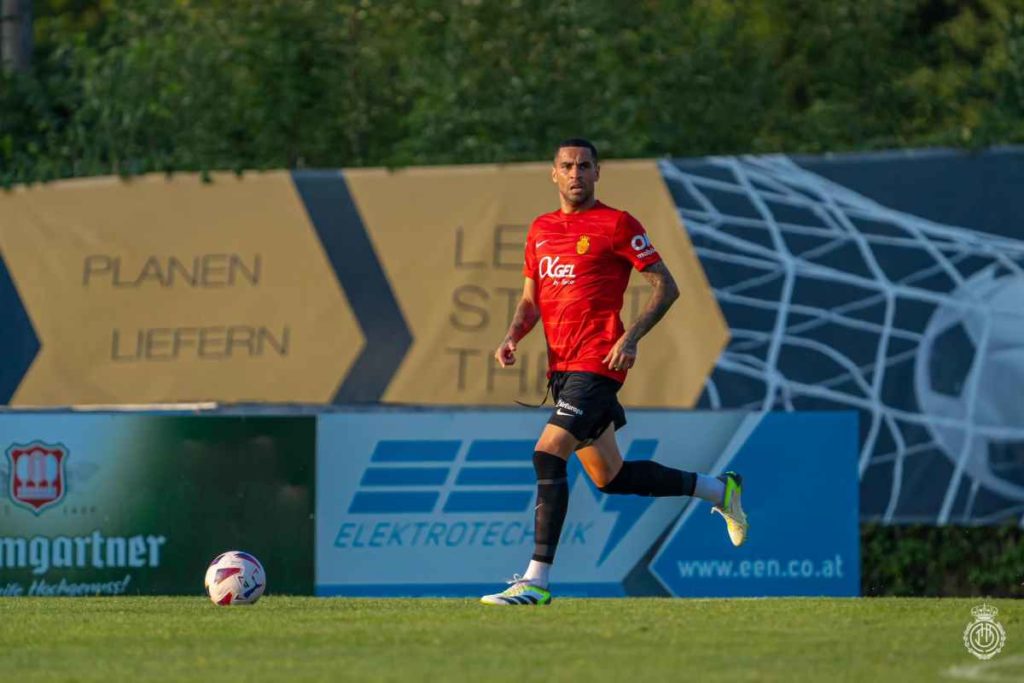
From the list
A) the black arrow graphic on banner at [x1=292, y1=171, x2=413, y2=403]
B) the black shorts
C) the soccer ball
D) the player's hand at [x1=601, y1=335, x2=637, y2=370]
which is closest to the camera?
the player's hand at [x1=601, y1=335, x2=637, y2=370]

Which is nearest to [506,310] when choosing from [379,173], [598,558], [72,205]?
[379,173]

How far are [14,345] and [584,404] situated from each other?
24.1 ft

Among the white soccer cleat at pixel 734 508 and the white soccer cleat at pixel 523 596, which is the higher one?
the white soccer cleat at pixel 734 508

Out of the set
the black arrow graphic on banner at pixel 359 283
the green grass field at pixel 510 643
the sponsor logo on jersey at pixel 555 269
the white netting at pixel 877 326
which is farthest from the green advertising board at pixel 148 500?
the sponsor logo on jersey at pixel 555 269

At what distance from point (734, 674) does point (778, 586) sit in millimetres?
6034

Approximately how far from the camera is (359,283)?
49.7ft

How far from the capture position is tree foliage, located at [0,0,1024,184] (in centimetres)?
1761

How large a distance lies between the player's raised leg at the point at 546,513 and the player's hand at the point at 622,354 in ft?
1.41

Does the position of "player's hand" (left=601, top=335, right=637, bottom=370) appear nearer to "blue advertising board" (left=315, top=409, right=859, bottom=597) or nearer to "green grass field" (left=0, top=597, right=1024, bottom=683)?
"green grass field" (left=0, top=597, right=1024, bottom=683)

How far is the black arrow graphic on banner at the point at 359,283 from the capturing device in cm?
1500

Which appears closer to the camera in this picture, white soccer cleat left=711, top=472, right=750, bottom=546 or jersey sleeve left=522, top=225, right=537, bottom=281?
jersey sleeve left=522, top=225, right=537, bottom=281

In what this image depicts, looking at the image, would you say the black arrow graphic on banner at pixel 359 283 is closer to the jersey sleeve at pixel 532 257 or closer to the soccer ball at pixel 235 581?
the soccer ball at pixel 235 581

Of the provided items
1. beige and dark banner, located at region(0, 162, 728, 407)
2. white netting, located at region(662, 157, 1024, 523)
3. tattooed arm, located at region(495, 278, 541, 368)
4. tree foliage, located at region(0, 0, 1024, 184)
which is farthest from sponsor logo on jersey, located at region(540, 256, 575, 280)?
tree foliage, located at region(0, 0, 1024, 184)

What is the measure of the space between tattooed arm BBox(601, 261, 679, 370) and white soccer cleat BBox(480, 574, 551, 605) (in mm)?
1134
